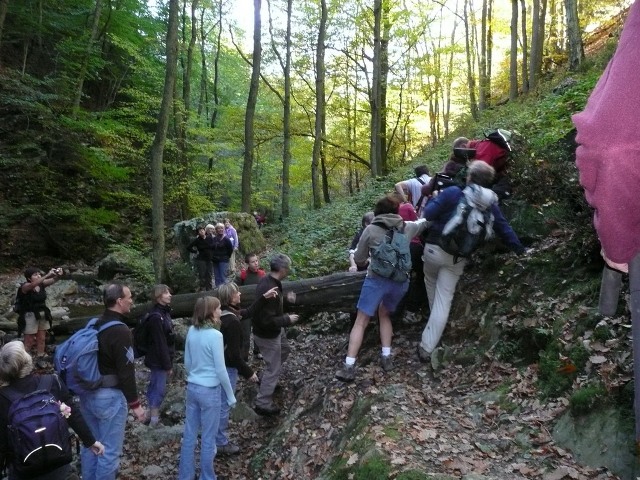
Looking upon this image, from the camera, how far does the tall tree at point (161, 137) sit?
12172 mm

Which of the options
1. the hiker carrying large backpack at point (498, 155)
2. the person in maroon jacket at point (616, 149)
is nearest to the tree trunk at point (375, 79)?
the hiker carrying large backpack at point (498, 155)

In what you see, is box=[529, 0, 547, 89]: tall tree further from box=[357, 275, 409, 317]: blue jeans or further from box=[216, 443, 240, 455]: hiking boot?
box=[216, 443, 240, 455]: hiking boot

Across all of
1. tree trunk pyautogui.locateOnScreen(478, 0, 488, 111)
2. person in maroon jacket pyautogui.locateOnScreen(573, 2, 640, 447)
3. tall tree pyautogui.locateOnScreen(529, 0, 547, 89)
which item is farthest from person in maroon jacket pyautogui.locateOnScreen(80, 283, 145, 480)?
tree trunk pyautogui.locateOnScreen(478, 0, 488, 111)

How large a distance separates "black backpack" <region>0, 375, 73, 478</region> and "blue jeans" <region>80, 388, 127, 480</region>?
1.06 meters

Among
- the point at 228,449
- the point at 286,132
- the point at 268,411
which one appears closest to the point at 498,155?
the point at 268,411

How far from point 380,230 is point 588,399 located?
9.32ft

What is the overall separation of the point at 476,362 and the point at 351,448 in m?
1.86

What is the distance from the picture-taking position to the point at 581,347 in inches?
166

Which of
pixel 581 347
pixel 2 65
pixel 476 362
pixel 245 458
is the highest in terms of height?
pixel 2 65

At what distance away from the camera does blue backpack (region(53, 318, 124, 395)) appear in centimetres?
461

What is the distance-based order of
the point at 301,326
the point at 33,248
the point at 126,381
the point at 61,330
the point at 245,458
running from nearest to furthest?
the point at 126,381
the point at 245,458
the point at 301,326
the point at 61,330
the point at 33,248

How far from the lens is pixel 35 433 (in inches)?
138

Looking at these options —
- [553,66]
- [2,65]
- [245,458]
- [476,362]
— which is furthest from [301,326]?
[553,66]

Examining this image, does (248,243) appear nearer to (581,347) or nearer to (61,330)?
(61,330)
